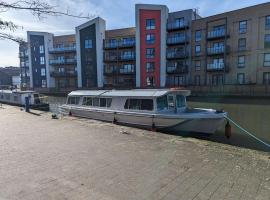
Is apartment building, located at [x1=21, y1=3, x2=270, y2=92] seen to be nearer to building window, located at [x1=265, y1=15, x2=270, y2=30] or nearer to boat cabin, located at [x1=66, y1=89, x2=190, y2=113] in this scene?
building window, located at [x1=265, y1=15, x2=270, y2=30]

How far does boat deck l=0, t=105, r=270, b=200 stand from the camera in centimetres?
397

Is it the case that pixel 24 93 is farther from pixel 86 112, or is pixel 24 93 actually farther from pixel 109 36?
pixel 109 36

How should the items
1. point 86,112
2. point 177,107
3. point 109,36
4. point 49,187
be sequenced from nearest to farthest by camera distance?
1. point 49,187
2. point 177,107
3. point 86,112
4. point 109,36

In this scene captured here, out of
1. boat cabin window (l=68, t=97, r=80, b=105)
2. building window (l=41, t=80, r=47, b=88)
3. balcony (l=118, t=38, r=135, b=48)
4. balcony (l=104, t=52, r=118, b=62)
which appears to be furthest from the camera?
building window (l=41, t=80, r=47, b=88)

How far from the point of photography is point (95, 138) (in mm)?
8094

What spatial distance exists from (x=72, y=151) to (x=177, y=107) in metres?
7.01

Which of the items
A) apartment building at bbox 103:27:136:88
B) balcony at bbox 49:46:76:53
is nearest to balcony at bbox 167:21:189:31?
apartment building at bbox 103:27:136:88

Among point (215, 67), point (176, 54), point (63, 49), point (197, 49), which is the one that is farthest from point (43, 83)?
point (215, 67)

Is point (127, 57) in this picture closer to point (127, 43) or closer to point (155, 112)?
point (127, 43)

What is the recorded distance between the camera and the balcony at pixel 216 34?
3453 centimetres

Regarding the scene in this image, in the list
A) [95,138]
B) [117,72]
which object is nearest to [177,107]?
[95,138]

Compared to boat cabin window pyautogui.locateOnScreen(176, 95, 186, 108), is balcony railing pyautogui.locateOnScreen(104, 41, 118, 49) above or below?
above

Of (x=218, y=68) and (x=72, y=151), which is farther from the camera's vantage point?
(x=218, y=68)

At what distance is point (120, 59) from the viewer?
4259 centimetres
